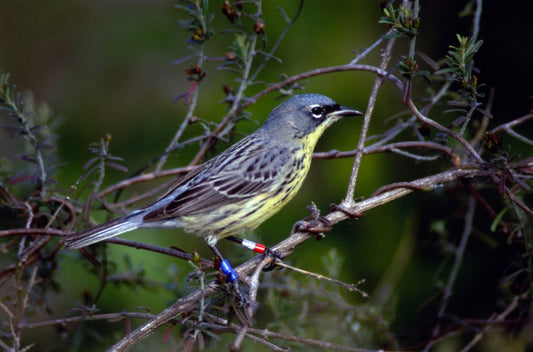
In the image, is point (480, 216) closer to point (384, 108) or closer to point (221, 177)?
point (384, 108)

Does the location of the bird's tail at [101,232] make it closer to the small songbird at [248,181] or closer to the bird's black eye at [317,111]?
the small songbird at [248,181]

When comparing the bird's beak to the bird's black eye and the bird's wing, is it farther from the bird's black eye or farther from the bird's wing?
the bird's wing

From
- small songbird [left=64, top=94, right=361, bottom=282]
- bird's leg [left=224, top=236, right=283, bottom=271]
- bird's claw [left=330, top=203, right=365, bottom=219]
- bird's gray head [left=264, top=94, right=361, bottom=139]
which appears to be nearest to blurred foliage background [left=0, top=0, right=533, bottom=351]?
bird's leg [left=224, top=236, right=283, bottom=271]

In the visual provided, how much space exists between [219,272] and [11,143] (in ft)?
11.1

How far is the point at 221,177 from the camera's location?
11.6ft

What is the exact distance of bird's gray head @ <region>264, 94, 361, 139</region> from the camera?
11.6 ft

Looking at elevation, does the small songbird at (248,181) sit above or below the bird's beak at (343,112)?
below

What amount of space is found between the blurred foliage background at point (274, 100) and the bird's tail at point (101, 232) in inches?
22.8

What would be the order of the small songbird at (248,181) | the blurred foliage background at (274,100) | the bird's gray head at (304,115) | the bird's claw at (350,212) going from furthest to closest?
the blurred foliage background at (274,100) → the bird's gray head at (304,115) → the small songbird at (248,181) → the bird's claw at (350,212)

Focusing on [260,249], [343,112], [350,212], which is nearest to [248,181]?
[260,249]

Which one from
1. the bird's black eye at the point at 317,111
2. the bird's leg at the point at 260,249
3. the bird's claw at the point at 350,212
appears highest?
the bird's black eye at the point at 317,111

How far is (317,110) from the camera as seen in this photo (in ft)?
11.7

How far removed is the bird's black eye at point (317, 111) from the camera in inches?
140

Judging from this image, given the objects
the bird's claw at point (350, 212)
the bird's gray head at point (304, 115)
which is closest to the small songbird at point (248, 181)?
the bird's gray head at point (304, 115)
